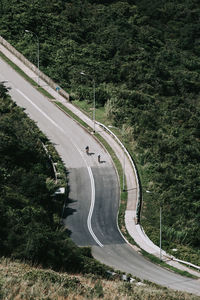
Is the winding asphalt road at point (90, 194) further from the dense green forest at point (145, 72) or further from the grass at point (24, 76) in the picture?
the dense green forest at point (145, 72)

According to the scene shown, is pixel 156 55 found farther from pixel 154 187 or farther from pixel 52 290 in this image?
pixel 52 290

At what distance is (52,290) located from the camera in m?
20.8

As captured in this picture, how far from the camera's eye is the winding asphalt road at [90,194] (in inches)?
1657

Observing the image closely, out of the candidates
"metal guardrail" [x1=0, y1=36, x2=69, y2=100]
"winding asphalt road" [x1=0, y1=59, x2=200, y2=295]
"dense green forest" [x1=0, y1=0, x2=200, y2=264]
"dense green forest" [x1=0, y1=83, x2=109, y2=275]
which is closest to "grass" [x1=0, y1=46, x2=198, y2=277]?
"winding asphalt road" [x1=0, y1=59, x2=200, y2=295]

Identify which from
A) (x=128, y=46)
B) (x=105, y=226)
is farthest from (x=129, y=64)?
(x=105, y=226)

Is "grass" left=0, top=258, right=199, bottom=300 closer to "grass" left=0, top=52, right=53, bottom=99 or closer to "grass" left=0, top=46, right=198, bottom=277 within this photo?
"grass" left=0, top=46, right=198, bottom=277

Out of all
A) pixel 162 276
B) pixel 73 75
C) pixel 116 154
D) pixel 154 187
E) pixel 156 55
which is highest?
pixel 156 55

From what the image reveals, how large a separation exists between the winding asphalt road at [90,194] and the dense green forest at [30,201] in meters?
1.62

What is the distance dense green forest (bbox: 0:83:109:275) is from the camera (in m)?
31.1

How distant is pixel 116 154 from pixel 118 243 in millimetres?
17248

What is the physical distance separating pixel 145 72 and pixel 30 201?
166 feet

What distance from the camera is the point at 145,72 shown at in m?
90.6

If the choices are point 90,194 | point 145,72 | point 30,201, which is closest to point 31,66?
point 145,72

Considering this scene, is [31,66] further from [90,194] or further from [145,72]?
[90,194]
